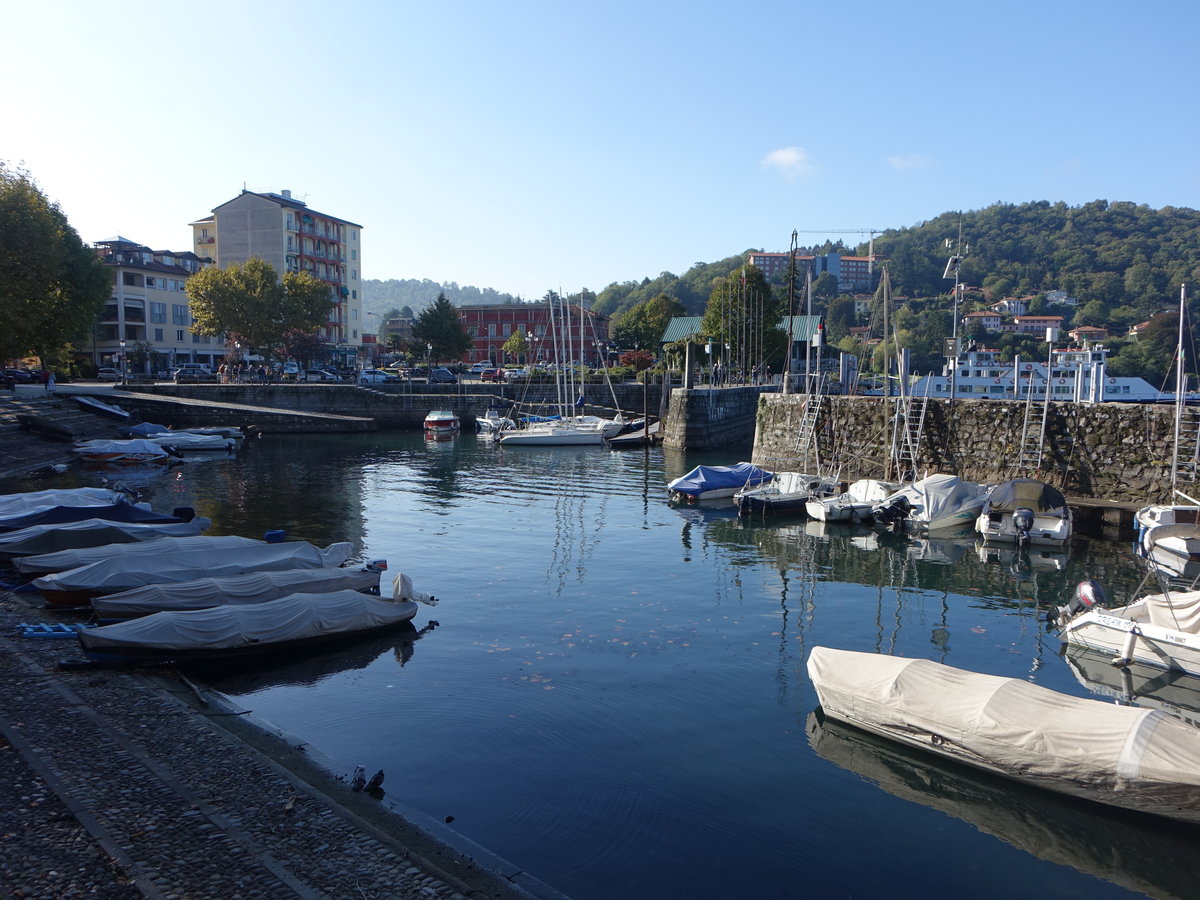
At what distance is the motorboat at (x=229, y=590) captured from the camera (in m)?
18.5

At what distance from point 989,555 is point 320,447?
161 feet

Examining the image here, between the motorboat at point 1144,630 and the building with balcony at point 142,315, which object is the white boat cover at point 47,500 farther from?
the building with balcony at point 142,315

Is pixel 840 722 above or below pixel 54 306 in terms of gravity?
below

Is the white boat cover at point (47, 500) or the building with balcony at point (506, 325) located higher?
the building with balcony at point (506, 325)

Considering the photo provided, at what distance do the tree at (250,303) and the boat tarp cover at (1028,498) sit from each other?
252 ft

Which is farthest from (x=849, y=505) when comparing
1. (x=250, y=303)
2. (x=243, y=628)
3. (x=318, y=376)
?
(x=318, y=376)

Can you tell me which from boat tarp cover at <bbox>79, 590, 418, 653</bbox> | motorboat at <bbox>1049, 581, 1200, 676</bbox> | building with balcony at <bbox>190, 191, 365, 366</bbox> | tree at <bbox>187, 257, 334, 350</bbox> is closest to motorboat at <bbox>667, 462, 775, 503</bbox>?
motorboat at <bbox>1049, 581, 1200, 676</bbox>

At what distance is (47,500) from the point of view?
94.0 ft

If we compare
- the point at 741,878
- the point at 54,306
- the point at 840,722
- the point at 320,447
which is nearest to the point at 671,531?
the point at 840,722

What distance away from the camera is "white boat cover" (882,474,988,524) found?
3409 centimetres

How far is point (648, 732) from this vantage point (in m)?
15.2

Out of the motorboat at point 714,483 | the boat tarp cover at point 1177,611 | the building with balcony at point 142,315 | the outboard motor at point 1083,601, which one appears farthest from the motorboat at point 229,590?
the building with balcony at point 142,315

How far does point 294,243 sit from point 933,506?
10163 centimetres

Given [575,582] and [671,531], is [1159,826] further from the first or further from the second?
[671,531]
